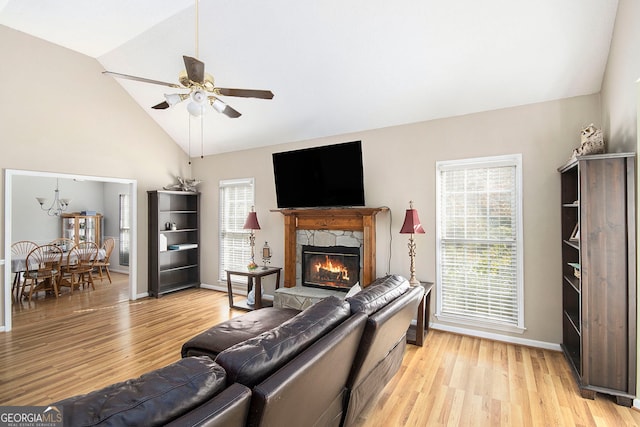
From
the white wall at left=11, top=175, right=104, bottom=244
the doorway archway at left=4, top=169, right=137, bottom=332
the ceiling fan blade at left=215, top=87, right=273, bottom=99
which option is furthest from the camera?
the white wall at left=11, top=175, right=104, bottom=244

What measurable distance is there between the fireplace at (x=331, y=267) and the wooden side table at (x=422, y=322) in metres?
0.98

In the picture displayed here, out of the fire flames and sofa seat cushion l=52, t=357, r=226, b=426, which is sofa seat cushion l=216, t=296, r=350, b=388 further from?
the fire flames

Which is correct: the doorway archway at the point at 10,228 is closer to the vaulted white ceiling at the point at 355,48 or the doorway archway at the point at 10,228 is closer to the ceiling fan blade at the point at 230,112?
the vaulted white ceiling at the point at 355,48

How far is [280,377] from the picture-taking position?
126 centimetres

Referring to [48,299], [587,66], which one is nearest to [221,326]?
[587,66]

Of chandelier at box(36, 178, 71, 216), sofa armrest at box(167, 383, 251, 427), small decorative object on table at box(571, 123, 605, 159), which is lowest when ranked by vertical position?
sofa armrest at box(167, 383, 251, 427)

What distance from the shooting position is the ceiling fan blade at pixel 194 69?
2398mm

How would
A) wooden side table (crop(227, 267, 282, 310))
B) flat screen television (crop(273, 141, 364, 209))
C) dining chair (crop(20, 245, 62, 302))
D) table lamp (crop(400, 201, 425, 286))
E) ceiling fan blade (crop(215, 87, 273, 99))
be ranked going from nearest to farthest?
1. ceiling fan blade (crop(215, 87, 273, 99))
2. table lamp (crop(400, 201, 425, 286))
3. flat screen television (crop(273, 141, 364, 209))
4. wooden side table (crop(227, 267, 282, 310))
5. dining chair (crop(20, 245, 62, 302))

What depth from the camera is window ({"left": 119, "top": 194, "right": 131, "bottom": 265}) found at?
783 centimetres

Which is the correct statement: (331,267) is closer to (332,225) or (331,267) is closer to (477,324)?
(332,225)

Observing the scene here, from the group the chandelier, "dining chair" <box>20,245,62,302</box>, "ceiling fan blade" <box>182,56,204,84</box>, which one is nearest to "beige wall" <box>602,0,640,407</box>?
"ceiling fan blade" <box>182,56,204,84</box>

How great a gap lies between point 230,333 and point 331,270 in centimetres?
219

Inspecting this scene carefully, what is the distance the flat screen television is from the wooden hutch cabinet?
5.71 meters

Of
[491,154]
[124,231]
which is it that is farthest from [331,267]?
[124,231]
